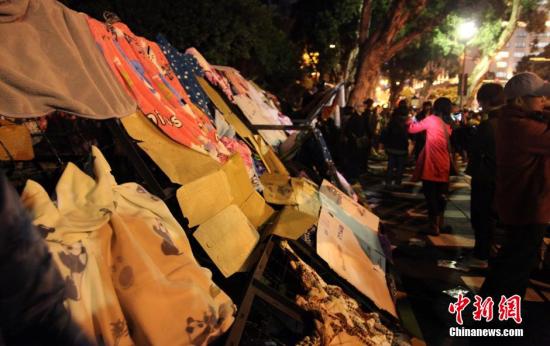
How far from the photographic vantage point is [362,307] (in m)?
3.23

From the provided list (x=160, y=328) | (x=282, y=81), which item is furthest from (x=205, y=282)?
(x=282, y=81)

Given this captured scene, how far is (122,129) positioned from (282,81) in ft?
51.9

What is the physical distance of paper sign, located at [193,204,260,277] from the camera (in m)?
2.69

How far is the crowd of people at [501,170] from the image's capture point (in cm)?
334

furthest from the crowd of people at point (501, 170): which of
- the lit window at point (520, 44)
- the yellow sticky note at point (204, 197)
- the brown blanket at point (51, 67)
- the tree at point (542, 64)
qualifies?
the lit window at point (520, 44)

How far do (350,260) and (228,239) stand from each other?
1.23 meters

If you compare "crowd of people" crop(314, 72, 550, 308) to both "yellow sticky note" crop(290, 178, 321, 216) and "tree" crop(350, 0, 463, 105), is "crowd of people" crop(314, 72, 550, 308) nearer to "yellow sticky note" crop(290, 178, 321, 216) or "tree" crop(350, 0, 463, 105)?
"yellow sticky note" crop(290, 178, 321, 216)

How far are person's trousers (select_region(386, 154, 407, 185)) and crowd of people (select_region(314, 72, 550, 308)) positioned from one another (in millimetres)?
1319

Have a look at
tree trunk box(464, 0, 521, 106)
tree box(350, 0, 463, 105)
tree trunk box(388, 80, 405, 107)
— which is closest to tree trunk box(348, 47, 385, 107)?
tree box(350, 0, 463, 105)

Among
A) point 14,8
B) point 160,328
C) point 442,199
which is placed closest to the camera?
point 160,328

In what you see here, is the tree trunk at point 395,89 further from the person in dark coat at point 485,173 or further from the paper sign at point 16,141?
the paper sign at point 16,141

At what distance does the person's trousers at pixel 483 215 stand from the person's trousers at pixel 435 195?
105 centimetres

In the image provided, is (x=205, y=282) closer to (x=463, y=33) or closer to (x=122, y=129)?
(x=122, y=129)

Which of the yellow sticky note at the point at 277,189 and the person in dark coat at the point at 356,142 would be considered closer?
the yellow sticky note at the point at 277,189
